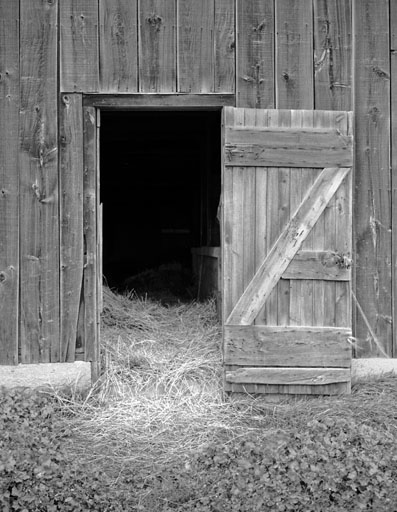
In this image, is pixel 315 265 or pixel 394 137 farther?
pixel 394 137

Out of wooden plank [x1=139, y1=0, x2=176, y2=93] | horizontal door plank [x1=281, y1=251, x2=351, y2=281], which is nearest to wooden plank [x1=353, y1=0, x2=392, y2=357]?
horizontal door plank [x1=281, y1=251, x2=351, y2=281]

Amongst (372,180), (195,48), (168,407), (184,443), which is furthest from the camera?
(372,180)

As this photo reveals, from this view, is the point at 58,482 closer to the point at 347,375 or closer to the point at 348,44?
the point at 347,375

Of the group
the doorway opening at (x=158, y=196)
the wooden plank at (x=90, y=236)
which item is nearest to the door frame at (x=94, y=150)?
the wooden plank at (x=90, y=236)

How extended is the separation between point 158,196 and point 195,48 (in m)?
5.95

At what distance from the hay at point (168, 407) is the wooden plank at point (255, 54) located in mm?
2113

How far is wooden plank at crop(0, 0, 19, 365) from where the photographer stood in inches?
195

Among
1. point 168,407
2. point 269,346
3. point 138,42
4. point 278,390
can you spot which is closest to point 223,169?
point 138,42

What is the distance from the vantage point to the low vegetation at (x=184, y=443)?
3920mm

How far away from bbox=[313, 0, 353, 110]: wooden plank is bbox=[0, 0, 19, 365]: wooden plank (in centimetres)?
238

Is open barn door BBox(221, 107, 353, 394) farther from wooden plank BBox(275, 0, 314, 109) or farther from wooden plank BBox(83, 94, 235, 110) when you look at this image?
wooden plank BBox(83, 94, 235, 110)

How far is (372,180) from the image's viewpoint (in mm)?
5215

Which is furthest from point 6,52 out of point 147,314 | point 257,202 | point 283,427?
point 283,427

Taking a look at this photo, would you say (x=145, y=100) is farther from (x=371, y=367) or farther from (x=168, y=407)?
(x=371, y=367)
